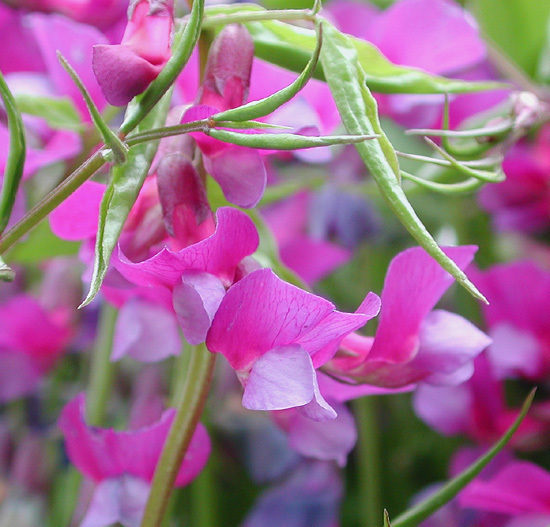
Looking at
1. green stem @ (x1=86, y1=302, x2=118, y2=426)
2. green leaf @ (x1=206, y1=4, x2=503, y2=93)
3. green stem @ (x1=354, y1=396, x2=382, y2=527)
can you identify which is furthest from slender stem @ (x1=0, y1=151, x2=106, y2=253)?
green stem @ (x1=354, y1=396, x2=382, y2=527)

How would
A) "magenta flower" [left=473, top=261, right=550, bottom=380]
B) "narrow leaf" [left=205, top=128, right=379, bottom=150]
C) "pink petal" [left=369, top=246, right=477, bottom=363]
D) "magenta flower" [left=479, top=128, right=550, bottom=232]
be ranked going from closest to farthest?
"narrow leaf" [left=205, top=128, right=379, bottom=150] → "pink petal" [left=369, top=246, right=477, bottom=363] → "magenta flower" [left=473, top=261, right=550, bottom=380] → "magenta flower" [left=479, top=128, right=550, bottom=232]

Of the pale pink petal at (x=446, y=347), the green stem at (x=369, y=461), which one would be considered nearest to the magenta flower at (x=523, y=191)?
the green stem at (x=369, y=461)

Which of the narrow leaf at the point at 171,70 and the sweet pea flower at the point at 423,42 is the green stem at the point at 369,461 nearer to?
the sweet pea flower at the point at 423,42

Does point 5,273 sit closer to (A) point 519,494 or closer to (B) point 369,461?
(A) point 519,494

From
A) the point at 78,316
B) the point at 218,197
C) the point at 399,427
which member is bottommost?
the point at 399,427

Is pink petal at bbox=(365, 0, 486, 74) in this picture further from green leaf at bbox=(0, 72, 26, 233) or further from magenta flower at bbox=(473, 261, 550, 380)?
green leaf at bbox=(0, 72, 26, 233)

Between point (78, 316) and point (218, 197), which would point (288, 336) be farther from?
point (78, 316)

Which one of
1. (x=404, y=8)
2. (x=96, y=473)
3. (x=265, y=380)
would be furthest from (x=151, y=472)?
(x=404, y=8)
